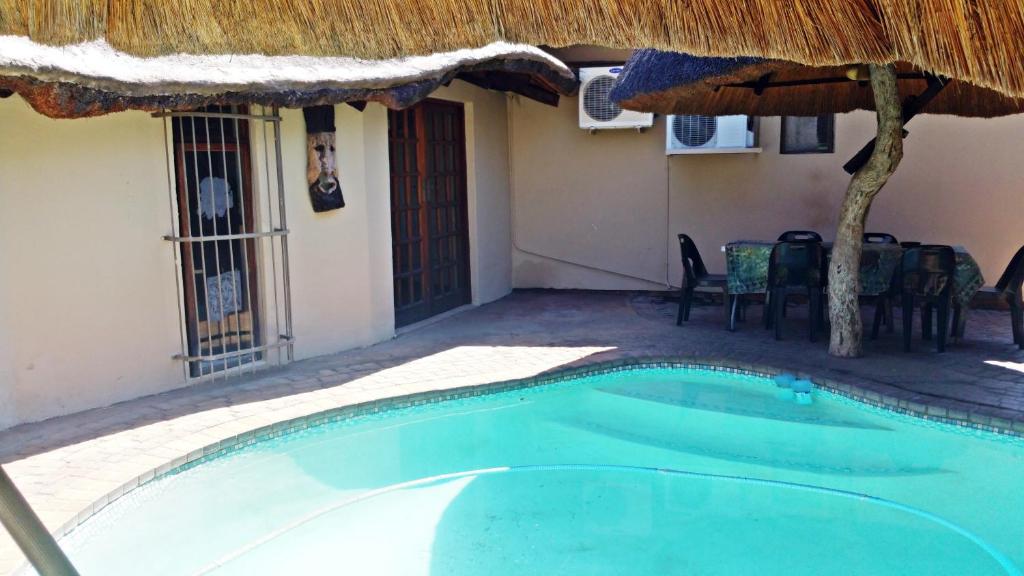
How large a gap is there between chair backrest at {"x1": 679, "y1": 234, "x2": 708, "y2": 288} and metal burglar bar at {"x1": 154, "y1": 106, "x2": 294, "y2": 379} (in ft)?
12.5

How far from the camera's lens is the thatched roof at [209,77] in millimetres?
3904

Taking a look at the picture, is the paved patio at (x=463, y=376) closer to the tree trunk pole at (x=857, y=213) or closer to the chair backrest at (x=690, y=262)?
the tree trunk pole at (x=857, y=213)

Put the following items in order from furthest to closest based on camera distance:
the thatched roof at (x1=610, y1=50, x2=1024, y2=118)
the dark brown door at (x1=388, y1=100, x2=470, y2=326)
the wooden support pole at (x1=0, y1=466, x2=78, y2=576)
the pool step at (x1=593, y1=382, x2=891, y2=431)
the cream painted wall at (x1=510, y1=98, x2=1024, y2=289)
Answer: the cream painted wall at (x1=510, y1=98, x2=1024, y2=289) < the dark brown door at (x1=388, y1=100, x2=470, y2=326) < the thatched roof at (x1=610, y1=50, x2=1024, y2=118) < the pool step at (x1=593, y1=382, x2=891, y2=431) < the wooden support pole at (x1=0, y1=466, x2=78, y2=576)

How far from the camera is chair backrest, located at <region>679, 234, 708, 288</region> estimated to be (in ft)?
27.8

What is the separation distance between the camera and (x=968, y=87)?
7652 mm

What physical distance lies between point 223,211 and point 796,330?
544 cm

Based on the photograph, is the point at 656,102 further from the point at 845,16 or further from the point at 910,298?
the point at 845,16

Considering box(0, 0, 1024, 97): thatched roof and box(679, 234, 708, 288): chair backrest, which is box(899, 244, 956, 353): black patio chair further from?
box(0, 0, 1024, 97): thatched roof

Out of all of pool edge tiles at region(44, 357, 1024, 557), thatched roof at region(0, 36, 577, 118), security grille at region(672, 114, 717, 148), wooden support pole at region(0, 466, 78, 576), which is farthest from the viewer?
security grille at region(672, 114, 717, 148)

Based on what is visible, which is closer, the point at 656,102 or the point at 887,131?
the point at 887,131

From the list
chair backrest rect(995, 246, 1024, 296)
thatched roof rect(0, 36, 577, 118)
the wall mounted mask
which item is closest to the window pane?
chair backrest rect(995, 246, 1024, 296)

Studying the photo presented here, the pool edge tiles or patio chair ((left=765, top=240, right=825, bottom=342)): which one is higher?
patio chair ((left=765, top=240, right=825, bottom=342))

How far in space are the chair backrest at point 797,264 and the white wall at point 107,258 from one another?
3817 mm

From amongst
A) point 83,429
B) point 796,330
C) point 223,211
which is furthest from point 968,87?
point 83,429
